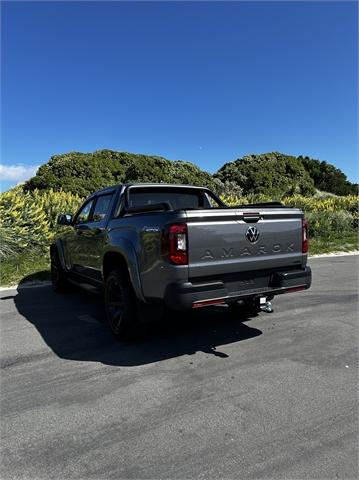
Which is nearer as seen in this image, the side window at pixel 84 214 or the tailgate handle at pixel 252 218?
the tailgate handle at pixel 252 218

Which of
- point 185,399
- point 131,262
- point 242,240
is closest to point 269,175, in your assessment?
point 242,240

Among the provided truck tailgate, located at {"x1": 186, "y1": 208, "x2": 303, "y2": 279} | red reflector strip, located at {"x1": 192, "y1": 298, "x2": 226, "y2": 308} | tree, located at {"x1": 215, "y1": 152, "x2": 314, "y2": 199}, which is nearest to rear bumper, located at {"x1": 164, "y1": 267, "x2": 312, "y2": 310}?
red reflector strip, located at {"x1": 192, "y1": 298, "x2": 226, "y2": 308}

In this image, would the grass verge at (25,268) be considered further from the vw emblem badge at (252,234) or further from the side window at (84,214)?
the vw emblem badge at (252,234)

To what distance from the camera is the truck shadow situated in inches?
175

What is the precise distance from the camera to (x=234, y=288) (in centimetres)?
418

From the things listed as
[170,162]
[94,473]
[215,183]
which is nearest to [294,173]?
[215,183]

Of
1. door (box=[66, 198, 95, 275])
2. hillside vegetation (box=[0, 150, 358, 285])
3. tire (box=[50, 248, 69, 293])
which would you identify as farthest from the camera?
hillside vegetation (box=[0, 150, 358, 285])

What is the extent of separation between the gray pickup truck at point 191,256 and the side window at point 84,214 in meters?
0.88

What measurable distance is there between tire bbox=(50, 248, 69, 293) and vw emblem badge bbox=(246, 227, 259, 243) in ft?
13.4

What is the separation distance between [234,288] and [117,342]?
5.17 ft

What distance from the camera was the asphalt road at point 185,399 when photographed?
2609 millimetres

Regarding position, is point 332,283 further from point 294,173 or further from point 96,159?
point 294,173

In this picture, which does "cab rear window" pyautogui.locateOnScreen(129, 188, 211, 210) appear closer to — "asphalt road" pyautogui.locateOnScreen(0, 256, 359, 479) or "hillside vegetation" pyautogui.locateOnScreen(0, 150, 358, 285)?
"asphalt road" pyautogui.locateOnScreen(0, 256, 359, 479)

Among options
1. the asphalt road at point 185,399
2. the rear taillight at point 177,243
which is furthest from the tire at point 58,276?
the rear taillight at point 177,243
